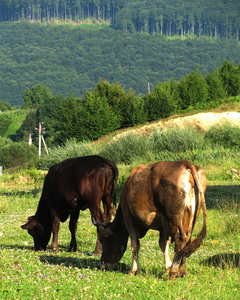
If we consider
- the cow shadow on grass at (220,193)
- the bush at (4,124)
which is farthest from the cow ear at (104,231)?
the bush at (4,124)

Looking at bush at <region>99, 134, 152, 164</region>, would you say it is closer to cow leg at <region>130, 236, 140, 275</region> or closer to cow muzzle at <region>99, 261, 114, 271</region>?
cow muzzle at <region>99, 261, 114, 271</region>

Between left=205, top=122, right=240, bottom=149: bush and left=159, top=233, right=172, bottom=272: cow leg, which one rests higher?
left=159, top=233, right=172, bottom=272: cow leg

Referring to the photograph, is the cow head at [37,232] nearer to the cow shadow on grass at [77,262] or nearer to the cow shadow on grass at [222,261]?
the cow shadow on grass at [77,262]

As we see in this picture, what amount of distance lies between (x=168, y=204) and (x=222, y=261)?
203 centimetres

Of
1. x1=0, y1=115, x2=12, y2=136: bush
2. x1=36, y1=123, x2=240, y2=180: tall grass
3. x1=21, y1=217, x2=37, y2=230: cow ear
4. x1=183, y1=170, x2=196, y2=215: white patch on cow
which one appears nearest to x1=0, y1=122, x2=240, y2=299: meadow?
x1=21, y1=217, x2=37, y2=230: cow ear

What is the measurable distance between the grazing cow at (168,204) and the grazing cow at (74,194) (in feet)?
5.67

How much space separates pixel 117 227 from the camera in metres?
8.48

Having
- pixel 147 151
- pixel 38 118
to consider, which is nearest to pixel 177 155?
pixel 147 151

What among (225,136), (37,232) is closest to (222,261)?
(37,232)

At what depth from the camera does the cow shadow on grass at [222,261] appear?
8405 mm

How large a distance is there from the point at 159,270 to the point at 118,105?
38894mm

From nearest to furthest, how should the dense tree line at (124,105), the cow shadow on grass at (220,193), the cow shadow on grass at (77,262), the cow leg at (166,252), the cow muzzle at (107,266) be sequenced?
the cow leg at (166,252), the cow muzzle at (107,266), the cow shadow on grass at (77,262), the cow shadow on grass at (220,193), the dense tree line at (124,105)

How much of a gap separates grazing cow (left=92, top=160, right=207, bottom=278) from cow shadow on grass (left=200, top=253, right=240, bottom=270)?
1.12 metres

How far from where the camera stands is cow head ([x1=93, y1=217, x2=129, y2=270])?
8.37 metres
